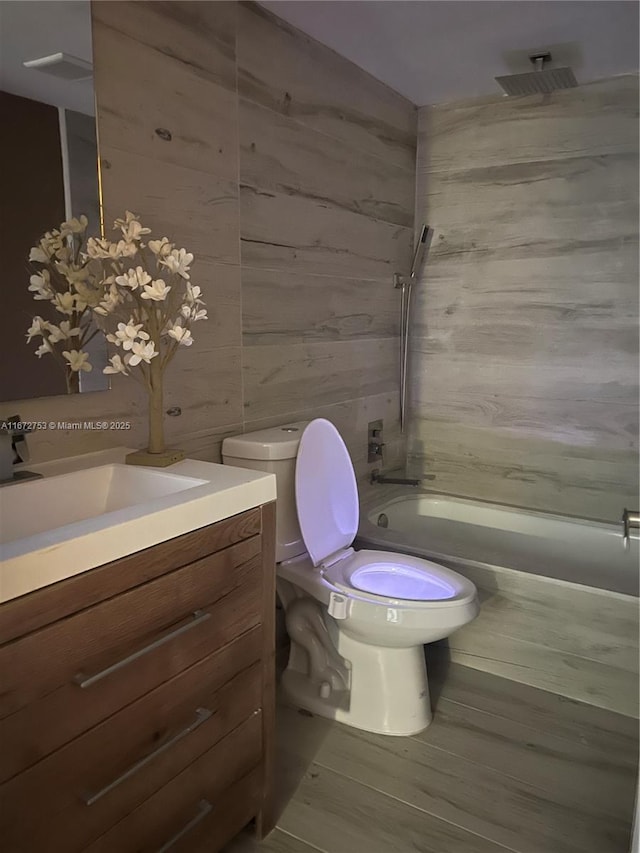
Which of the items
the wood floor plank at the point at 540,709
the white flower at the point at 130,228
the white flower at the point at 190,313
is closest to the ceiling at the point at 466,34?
the white flower at the point at 130,228

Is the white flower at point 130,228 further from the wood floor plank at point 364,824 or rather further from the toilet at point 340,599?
the wood floor plank at point 364,824

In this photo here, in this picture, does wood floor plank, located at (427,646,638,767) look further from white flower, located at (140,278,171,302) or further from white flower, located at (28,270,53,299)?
white flower, located at (28,270,53,299)

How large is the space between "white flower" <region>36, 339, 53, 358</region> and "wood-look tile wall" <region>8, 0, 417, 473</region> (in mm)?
117

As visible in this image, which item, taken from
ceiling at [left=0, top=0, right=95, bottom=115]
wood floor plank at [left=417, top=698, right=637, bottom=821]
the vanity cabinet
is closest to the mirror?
ceiling at [left=0, top=0, right=95, bottom=115]

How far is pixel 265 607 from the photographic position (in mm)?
1483

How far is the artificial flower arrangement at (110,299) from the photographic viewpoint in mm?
1481

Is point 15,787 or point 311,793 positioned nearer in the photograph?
point 15,787

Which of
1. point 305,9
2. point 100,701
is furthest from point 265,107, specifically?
point 100,701

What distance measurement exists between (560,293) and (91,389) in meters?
2.02

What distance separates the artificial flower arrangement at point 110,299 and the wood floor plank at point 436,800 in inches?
40.6

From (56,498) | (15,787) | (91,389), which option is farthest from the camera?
(91,389)

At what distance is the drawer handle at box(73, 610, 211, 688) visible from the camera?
41.7 inches

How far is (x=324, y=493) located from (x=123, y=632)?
1062 millimetres

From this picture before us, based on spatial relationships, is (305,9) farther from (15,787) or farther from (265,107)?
(15,787)
